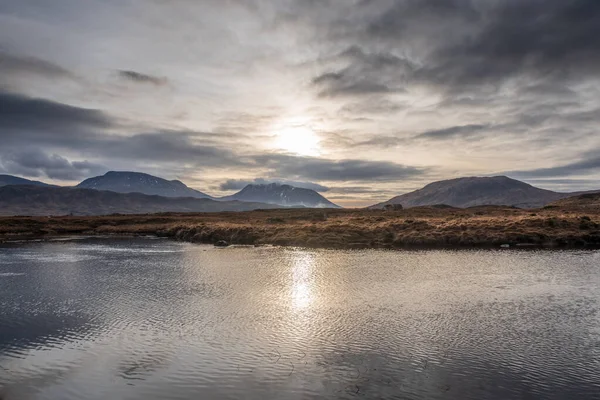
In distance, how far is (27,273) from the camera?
1663 inches

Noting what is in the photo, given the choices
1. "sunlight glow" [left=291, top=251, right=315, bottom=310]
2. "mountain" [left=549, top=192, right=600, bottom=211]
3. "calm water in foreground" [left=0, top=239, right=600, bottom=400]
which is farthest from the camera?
"mountain" [left=549, top=192, right=600, bottom=211]

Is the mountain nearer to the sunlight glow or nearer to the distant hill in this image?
the distant hill

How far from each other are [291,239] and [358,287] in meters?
37.8

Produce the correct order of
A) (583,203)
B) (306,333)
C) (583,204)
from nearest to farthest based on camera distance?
1. (306,333)
2. (583,204)
3. (583,203)

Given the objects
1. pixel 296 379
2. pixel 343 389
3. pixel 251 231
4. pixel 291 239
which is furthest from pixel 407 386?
pixel 251 231

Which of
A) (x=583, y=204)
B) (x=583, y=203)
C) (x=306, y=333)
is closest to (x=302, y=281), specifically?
(x=306, y=333)

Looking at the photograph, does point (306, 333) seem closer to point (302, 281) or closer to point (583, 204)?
point (302, 281)

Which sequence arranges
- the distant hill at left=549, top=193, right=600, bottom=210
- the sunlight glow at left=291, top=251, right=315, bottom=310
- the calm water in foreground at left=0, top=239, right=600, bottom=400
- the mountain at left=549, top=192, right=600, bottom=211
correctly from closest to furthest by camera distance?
the calm water in foreground at left=0, top=239, right=600, bottom=400, the sunlight glow at left=291, top=251, right=315, bottom=310, the mountain at left=549, top=192, right=600, bottom=211, the distant hill at left=549, top=193, right=600, bottom=210

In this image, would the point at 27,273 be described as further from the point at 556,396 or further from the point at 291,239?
the point at 556,396

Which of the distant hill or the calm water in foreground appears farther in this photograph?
the distant hill

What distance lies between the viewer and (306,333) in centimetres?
2222

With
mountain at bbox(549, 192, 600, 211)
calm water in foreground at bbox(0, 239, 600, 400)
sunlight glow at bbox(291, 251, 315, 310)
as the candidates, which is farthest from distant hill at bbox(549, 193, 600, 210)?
sunlight glow at bbox(291, 251, 315, 310)

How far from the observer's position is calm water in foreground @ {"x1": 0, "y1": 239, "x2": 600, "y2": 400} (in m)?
15.8

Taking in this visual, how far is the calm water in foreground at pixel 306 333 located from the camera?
15820 mm
